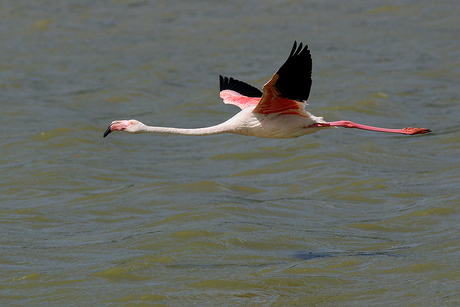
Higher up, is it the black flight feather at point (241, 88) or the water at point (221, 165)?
the black flight feather at point (241, 88)

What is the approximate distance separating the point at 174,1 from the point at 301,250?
2006 cm

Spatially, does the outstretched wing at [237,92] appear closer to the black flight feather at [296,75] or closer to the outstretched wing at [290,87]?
the outstretched wing at [290,87]

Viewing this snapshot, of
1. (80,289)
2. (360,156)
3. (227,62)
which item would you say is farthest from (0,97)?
(80,289)

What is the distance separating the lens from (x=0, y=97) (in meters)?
19.8

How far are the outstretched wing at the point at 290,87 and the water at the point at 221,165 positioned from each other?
7.00 feet

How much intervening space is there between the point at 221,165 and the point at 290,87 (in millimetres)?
6628

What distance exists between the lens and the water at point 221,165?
955 centimetres

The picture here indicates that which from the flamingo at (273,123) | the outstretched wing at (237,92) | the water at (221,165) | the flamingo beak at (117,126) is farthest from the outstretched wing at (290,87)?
the water at (221,165)

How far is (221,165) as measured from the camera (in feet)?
50.0

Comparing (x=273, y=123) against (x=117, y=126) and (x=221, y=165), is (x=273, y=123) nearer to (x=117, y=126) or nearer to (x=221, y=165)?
(x=117, y=126)

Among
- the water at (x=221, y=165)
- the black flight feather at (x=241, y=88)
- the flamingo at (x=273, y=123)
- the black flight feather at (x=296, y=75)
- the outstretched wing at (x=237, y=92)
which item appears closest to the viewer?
the black flight feather at (x=296, y=75)

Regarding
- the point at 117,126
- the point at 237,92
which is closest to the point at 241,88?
the point at 237,92

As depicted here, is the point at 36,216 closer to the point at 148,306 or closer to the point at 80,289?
the point at 80,289

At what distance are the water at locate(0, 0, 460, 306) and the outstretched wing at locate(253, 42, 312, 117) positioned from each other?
213 cm
